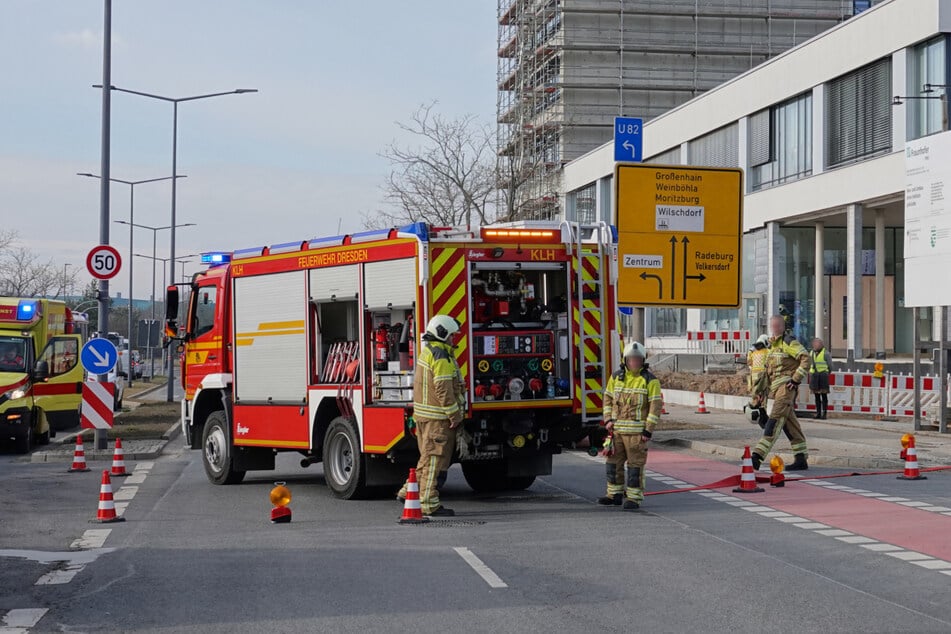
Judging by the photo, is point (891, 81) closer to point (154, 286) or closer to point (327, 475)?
point (327, 475)

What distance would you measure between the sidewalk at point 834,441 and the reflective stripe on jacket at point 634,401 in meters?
6.11

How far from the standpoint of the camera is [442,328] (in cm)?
1273

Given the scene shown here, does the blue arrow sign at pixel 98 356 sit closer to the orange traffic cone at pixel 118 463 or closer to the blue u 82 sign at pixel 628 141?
the orange traffic cone at pixel 118 463

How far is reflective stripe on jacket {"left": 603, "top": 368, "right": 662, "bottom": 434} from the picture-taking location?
1310cm

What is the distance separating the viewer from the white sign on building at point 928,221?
21.4m

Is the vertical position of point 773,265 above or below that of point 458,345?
above

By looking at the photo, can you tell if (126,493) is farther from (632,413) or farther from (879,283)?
(879,283)

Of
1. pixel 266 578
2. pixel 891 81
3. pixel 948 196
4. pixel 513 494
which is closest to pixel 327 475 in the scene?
pixel 513 494

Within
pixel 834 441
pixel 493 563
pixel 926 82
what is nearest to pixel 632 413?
pixel 493 563

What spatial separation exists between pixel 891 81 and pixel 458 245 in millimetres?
27876

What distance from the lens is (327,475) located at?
48.2ft

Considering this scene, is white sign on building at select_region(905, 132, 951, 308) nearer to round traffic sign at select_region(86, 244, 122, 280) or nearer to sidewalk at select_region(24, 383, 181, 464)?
sidewalk at select_region(24, 383, 181, 464)

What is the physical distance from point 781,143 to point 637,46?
33984 mm

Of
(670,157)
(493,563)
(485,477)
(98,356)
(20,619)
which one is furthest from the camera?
(670,157)
